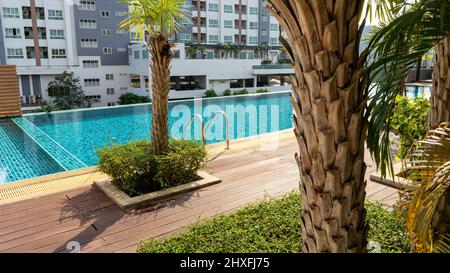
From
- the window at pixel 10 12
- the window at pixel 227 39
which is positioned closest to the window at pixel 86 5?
the window at pixel 10 12

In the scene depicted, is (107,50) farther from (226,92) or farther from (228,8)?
(228,8)

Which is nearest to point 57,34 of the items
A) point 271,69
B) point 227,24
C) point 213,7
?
point 213,7

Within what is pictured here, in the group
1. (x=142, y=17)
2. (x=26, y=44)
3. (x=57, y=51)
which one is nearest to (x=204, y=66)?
(x=57, y=51)

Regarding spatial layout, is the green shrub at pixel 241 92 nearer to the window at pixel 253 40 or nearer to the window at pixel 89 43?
the window at pixel 253 40

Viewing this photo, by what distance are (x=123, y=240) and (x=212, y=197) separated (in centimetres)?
161

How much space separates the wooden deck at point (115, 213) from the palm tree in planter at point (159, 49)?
4.17ft

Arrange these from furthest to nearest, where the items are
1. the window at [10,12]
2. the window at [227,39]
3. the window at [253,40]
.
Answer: the window at [253,40], the window at [227,39], the window at [10,12]

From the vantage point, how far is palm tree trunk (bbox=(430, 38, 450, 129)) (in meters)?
2.85

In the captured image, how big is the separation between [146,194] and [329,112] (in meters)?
3.93

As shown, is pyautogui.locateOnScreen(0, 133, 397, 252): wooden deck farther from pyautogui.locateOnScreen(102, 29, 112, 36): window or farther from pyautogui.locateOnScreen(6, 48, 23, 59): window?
pyautogui.locateOnScreen(102, 29, 112, 36): window

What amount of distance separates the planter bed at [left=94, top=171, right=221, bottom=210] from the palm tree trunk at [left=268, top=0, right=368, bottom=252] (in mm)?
3381

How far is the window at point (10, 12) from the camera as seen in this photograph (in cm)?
2980

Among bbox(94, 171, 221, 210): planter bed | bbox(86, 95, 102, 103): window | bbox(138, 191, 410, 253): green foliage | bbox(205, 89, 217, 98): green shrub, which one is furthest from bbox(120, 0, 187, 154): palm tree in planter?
bbox(86, 95, 102, 103): window

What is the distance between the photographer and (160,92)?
19.1 ft
